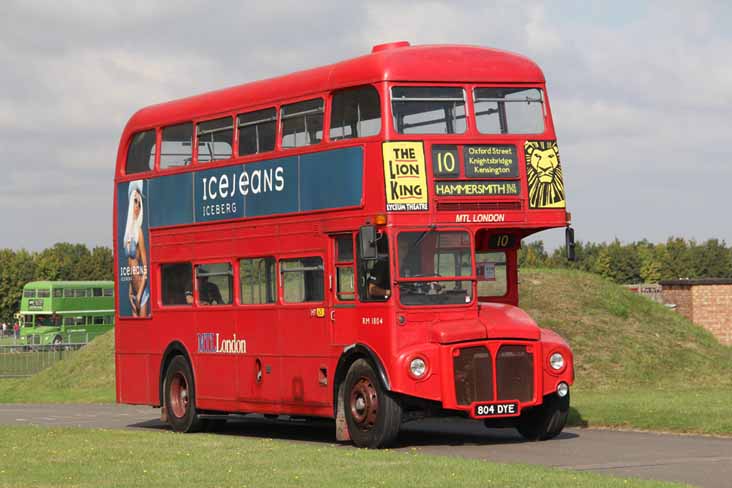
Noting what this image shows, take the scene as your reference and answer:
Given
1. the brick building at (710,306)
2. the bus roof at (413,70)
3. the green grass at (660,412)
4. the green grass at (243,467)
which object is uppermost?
the bus roof at (413,70)

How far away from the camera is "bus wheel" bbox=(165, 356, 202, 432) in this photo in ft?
74.5

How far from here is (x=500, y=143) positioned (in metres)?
18.4

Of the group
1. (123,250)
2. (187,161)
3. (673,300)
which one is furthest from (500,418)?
(673,300)

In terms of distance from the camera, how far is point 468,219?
59.8 feet

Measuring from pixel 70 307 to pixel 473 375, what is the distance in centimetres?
7741

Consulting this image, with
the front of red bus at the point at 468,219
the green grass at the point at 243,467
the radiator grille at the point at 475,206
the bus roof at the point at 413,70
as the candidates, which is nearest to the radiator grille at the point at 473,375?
the front of red bus at the point at 468,219

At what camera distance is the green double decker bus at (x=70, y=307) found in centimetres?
9206

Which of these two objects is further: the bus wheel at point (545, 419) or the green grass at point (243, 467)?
the bus wheel at point (545, 419)

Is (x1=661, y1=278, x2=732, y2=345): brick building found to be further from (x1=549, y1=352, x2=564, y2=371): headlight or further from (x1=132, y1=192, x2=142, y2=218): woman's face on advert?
(x1=549, y1=352, x2=564, y2=371): headlight

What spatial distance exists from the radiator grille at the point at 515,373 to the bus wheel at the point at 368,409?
4.29 ft

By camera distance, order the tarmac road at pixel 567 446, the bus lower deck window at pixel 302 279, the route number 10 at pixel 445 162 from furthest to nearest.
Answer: the bus lower deck window at pixel 302 279 < the route number 10 at pixel 445 162 < the tarmac road at pixel 567 446

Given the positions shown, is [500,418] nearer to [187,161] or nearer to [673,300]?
[187,161]

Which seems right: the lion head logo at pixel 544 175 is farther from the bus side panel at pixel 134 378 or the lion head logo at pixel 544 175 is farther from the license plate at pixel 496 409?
the bus side panel at pixel 134 378

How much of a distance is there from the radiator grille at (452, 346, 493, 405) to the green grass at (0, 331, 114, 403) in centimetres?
2222
